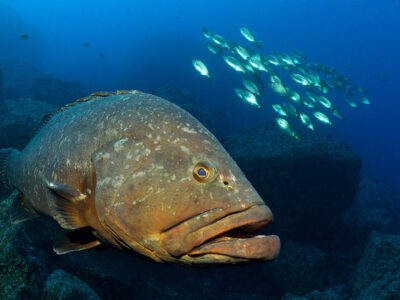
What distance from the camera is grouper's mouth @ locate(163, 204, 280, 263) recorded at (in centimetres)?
148

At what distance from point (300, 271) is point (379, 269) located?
12.0ft

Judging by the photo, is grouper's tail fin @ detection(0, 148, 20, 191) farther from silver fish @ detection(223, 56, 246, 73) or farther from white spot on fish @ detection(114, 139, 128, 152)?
silver fish @ detection(223, 56, 246, 73)

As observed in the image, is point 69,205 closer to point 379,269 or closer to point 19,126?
point 379,269

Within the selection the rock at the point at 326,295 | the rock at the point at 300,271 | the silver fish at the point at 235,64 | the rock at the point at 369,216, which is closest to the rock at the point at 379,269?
the rock at the point at 326,295

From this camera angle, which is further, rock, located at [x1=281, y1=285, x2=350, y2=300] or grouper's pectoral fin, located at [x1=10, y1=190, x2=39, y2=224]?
rock, located at [x1=281, y1=285, x2=350, y2=300]

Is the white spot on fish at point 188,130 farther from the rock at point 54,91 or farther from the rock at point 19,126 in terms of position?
the rock at point 54,91

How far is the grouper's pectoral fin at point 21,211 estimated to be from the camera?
2.85 meters

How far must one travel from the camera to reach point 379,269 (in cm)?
530

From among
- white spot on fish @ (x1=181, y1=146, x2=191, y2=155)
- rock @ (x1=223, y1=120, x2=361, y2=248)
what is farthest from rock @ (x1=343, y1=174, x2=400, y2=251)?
white spot on fish @ (x1=181, y1=146, x2=191, y2=155)

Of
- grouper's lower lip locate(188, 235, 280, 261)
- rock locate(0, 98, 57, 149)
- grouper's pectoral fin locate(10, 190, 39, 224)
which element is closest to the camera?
grouper's lower lip locate(188, 235, 280, 261)

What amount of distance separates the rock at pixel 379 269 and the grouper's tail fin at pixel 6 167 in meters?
5.92

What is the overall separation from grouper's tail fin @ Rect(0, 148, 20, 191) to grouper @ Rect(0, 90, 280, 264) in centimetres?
124

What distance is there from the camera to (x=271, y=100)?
47.9m

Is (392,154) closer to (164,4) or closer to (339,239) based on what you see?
(339,239)
